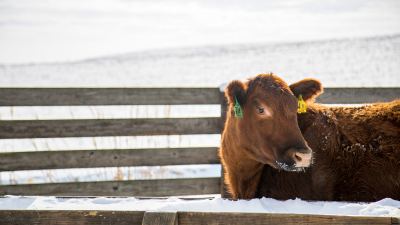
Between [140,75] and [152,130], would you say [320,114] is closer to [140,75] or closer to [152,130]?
[152,130]

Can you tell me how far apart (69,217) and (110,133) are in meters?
3.60

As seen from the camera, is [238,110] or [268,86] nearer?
[268,86]

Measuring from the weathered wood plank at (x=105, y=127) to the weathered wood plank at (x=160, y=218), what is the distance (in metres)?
3.71

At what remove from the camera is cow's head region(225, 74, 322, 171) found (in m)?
3.58

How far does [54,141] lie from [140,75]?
1090 cm

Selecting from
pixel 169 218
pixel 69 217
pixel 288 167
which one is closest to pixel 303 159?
pixel 288 167

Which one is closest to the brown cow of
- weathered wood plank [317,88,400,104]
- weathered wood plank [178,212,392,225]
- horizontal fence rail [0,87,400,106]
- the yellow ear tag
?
the yellow ear tag

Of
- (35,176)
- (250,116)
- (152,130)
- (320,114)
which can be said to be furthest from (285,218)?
(35,176)

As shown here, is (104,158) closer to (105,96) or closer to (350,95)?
(105,96)

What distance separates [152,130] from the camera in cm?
578

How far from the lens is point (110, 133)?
5.73 meters

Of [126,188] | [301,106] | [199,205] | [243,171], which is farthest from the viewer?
[126,188]

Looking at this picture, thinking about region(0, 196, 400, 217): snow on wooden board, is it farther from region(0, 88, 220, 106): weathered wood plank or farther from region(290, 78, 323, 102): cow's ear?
region(0, 88, 220, 106): weathered wood plank

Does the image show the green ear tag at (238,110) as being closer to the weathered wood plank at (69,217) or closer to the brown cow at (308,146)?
the brown cow at (308,146)
